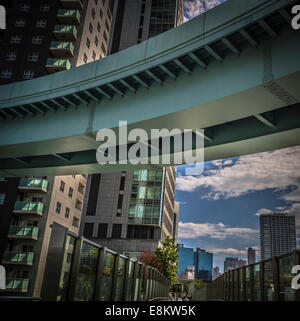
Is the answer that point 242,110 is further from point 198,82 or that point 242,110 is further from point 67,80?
point 67,80

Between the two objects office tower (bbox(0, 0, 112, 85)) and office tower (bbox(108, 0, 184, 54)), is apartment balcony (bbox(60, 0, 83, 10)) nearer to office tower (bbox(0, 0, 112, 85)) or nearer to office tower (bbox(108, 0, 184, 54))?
office tower (bbox(0, 0, 112, 85))

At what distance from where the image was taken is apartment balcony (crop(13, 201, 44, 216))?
39.3 metres

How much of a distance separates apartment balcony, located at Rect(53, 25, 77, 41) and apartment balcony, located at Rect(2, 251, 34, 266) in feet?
92.9

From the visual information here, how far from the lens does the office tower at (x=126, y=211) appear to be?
238ft

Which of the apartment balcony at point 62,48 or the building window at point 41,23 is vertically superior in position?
the building window at point 41,23

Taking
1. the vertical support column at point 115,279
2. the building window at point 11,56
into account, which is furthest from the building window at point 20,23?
the vertical support column at point 115,279

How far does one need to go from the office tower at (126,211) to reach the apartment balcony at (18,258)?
35.2 m

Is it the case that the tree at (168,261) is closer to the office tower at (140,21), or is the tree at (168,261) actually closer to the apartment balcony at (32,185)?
the apartment balcony at (32,185)

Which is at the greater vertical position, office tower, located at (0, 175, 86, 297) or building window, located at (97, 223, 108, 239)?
building window, located at (97, 223, 108, 239)

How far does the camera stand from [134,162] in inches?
687

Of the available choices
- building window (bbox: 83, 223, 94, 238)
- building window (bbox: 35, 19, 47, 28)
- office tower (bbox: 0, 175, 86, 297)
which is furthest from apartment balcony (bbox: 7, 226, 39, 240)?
building window (bbox: 83, 223, 94, 238)

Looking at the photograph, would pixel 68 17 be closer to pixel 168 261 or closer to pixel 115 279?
pixel 115 279
